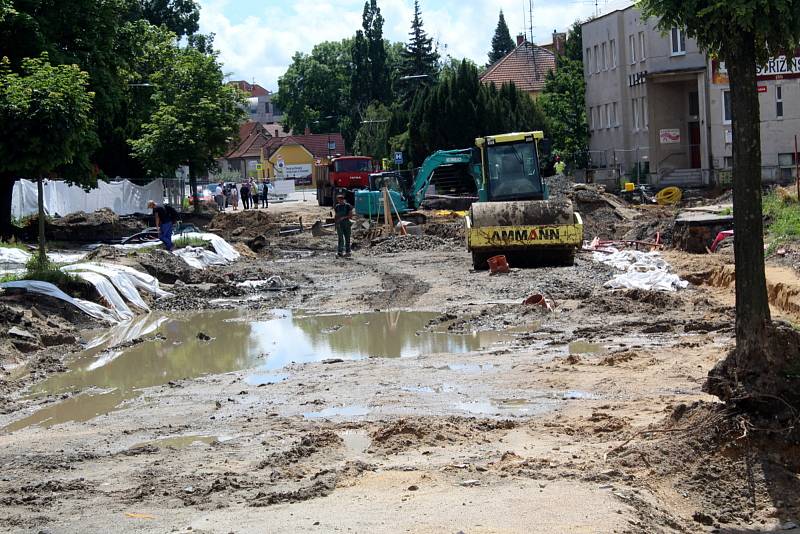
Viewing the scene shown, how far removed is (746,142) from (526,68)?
8111 centimetres

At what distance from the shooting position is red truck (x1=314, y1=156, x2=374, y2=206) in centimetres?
5734

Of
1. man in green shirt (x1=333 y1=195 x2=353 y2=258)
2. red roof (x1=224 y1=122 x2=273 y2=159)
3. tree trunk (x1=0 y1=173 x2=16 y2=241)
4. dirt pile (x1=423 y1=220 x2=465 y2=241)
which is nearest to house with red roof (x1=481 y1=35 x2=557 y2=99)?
dirt pile (x1=423 y1=220 x2=465 y2=241)

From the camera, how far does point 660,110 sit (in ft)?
174

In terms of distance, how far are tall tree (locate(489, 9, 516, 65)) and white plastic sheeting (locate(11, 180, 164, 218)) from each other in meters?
114

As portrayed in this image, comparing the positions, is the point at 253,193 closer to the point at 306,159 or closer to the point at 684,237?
the point at 684,237

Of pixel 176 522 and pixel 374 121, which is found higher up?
pixel 374 121

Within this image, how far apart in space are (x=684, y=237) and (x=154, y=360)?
14.7m

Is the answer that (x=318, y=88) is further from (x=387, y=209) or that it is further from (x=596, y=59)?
(x=387, y=209)

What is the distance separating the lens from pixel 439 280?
917 inches

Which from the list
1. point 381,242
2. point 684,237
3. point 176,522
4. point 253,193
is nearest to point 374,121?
point 253,193

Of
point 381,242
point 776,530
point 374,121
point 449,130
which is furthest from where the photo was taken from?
point 374,121

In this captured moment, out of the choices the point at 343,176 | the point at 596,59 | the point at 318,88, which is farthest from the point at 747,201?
the point at 318,88

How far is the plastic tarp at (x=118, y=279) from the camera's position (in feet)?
65.9

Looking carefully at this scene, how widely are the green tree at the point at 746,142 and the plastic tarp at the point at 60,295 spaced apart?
13277 millimetres
